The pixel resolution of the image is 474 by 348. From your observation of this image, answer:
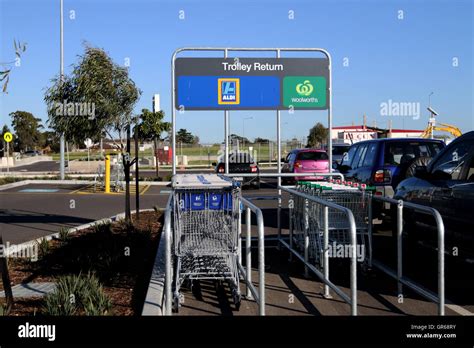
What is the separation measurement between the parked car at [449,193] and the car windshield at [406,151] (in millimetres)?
3178

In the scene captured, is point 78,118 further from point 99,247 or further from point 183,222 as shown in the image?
point 183,222

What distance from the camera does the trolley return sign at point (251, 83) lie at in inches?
401

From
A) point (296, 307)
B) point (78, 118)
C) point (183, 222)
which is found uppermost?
point (78, 118)

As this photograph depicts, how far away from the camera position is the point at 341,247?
7.66 metres

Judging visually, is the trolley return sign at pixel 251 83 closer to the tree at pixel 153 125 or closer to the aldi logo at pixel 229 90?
the aldi logo at pixel 229 90

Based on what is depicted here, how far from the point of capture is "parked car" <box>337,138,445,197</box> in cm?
1134

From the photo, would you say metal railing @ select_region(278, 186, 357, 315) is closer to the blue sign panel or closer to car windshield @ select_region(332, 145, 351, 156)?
the blue sign panel

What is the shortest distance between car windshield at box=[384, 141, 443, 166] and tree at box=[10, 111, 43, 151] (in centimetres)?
8024

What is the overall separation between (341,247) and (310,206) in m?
0.74

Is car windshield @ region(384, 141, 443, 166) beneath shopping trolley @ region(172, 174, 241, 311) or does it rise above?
above

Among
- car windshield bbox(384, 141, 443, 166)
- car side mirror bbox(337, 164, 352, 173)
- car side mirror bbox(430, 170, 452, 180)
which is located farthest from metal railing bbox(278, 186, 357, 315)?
car side mirror bbox(337, 164, 352, 173)

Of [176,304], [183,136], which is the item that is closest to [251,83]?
[176,304]

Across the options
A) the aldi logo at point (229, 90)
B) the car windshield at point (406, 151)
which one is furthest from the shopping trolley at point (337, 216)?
the car windshield at point (406, 151)
